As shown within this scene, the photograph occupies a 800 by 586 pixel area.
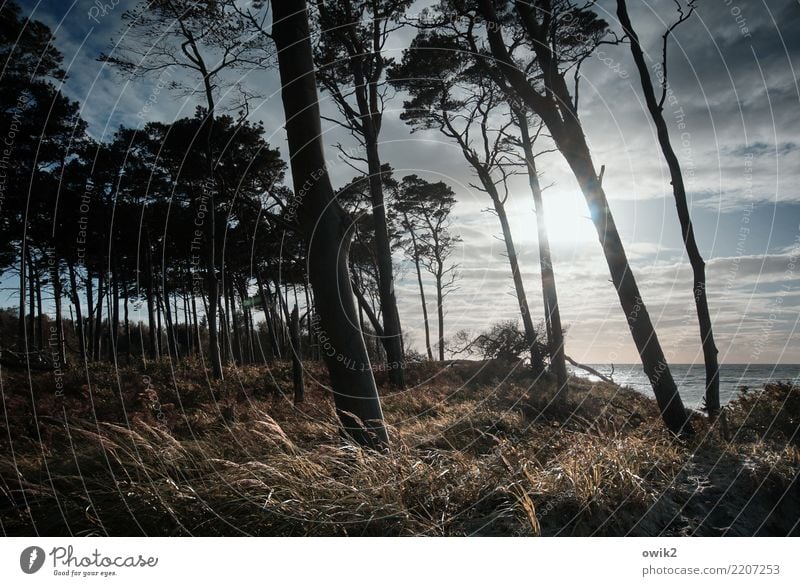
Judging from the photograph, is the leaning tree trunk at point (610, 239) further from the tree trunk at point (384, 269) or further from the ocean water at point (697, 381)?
the tree trunk at point (384, 269)

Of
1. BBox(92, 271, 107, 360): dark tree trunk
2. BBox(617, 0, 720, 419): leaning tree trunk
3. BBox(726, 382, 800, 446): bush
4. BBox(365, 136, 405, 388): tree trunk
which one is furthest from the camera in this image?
BBox(92, 271, 107, 360): dark tree trunk

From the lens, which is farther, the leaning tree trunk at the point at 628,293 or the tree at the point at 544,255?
the tree at the point at 544,255

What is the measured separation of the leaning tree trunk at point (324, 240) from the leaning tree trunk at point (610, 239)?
3.00 meters

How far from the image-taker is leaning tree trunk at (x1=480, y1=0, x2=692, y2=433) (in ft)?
18.1

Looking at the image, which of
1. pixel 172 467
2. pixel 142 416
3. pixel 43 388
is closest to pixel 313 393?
pixel 142 416

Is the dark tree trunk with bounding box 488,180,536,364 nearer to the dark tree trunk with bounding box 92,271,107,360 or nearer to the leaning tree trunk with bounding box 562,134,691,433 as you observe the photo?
the leaning tree trunk with bounding box 562,134,691,433

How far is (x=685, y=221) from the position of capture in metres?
6.63

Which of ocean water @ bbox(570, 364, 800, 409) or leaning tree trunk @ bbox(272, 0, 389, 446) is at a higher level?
leaning tree trunk @ bbox(272, 0, 389, 446)

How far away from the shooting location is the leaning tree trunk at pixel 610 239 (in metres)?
5.51
